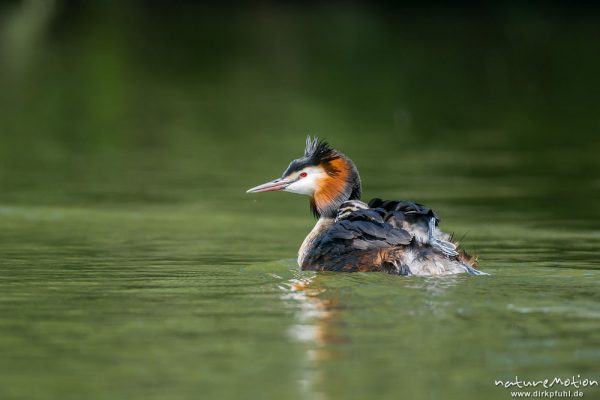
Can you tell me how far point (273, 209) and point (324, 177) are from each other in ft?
11.1

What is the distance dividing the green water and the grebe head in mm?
552

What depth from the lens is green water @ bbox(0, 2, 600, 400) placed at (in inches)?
296

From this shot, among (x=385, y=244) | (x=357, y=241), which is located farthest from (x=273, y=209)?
(x=385, y=244)

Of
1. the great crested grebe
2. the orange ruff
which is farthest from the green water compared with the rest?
the orange ruff

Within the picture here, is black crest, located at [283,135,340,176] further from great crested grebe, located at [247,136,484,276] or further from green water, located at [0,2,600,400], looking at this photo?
green water, located at [0,2,600,400]

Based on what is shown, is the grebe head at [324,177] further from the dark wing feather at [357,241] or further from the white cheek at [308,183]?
the dark wing feather at [357,241]

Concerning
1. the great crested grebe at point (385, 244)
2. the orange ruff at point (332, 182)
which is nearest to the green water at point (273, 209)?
the great crested grebe at point (385, 244)

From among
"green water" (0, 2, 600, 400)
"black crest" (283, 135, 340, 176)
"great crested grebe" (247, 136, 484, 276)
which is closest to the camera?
"green water" (0, 2, 600, 400)

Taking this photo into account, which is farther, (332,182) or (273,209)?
(273,209)

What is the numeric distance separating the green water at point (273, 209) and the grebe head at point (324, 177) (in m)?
0.55

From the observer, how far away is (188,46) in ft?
109

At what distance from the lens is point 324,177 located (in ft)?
37.0

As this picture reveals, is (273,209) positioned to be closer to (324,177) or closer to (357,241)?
(324,177)

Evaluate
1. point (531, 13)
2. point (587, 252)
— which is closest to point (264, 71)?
point (531, 13)
